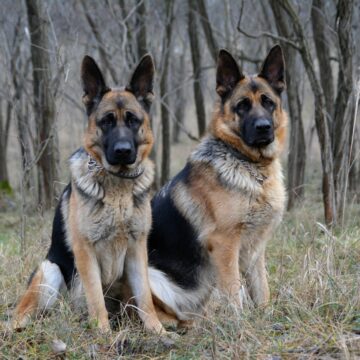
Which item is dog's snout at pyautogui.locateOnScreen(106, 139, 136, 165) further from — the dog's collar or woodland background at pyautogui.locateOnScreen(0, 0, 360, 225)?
woodland background at pyautogui.locateOnScreen(0, 0, 360, 225)

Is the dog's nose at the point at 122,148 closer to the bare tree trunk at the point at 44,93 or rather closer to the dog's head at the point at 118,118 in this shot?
the dog's head at the point at 118,118

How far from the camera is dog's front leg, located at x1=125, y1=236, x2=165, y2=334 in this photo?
166 inches

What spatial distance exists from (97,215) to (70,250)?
48cm

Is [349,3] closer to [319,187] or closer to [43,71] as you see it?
[43,71]

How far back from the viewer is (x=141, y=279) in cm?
425

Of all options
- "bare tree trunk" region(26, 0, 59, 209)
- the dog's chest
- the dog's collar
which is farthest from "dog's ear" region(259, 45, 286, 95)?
Result: "bare tree trunk" region(26, 0, 59, 209)

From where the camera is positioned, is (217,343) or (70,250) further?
(70,250)

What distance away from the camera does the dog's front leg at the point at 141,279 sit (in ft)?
13.8

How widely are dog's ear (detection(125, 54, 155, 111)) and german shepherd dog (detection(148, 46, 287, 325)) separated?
1.84 ft

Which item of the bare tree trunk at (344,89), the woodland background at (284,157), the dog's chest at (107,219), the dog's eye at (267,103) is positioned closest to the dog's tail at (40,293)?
the woodland background at (284,157)

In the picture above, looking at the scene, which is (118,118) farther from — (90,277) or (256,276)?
(256,276)

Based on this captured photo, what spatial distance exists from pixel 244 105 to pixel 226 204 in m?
0.77

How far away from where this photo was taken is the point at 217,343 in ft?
11.3

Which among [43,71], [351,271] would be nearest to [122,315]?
[351,271]
